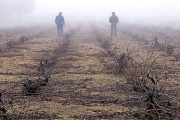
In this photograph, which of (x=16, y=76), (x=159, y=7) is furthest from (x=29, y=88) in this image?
(x=159, y=7)

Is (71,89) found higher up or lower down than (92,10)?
lower down

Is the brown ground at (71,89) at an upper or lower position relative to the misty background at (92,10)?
lower

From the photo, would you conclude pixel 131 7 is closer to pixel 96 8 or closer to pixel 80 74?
pixel 96 8

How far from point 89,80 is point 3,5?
2042 inches

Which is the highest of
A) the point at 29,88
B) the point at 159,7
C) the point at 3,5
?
the point at 159,7

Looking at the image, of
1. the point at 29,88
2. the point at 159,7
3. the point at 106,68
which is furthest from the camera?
the point at 159,7

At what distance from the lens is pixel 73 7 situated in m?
96.1

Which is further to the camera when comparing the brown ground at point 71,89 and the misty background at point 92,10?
the misty background at point 92,10

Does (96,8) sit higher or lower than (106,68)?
higher

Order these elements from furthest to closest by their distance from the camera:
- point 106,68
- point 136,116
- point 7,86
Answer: point 106,68 → point 7,86 → point 136,116

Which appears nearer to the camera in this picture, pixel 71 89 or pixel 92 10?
pixel 71 89

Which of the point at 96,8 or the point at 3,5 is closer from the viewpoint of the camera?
the point at 3,5

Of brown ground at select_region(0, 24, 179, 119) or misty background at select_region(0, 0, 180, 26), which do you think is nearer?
brown ground at select_region(0, 24, 179, 119)

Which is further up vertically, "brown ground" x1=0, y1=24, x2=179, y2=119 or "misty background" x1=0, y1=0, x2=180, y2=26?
"misty background" x1=0, y1=0, x2=180, y2=26
